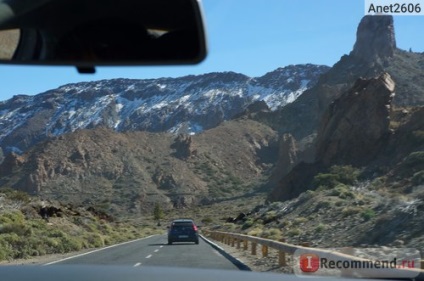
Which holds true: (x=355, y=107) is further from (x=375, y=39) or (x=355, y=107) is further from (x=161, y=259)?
(x=375, y=39)

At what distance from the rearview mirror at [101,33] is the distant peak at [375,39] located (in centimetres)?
12652

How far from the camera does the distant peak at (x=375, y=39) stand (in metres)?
129

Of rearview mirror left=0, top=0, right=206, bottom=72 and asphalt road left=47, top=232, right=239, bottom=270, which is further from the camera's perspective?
asphalt road left=47, top=232, right=239, bottom=270

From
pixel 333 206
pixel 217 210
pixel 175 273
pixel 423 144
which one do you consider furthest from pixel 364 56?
pixel 175 273

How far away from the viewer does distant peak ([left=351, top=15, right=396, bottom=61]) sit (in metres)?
129

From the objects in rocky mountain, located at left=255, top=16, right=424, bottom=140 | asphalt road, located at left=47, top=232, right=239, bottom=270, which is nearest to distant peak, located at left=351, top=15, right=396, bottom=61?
rocky mountain, located at left=255, top=16, right=424, bottom=140

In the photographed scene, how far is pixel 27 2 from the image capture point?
4285mm

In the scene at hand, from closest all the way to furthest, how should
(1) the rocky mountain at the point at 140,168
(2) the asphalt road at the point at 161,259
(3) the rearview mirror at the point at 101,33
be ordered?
(3) the rearview mirror at the point at 101,33 → (2) the asphalt road at the point at 161,259 → (1) the rocky mountain at the point at 140,168

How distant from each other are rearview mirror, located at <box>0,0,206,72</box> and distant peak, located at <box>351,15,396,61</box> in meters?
127

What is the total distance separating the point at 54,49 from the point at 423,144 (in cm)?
Result: 6317

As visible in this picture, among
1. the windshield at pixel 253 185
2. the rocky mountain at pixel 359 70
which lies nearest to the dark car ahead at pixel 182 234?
the windshield at pixel 253 185

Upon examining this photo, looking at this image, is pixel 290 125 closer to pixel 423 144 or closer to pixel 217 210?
pixel 217 210

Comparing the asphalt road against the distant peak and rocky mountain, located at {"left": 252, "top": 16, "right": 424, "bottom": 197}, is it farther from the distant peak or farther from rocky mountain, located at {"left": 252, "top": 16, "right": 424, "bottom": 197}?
the distant peak

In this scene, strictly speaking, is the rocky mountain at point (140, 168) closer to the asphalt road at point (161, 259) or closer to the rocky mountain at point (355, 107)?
the rocky mountain at point (355, 107)
